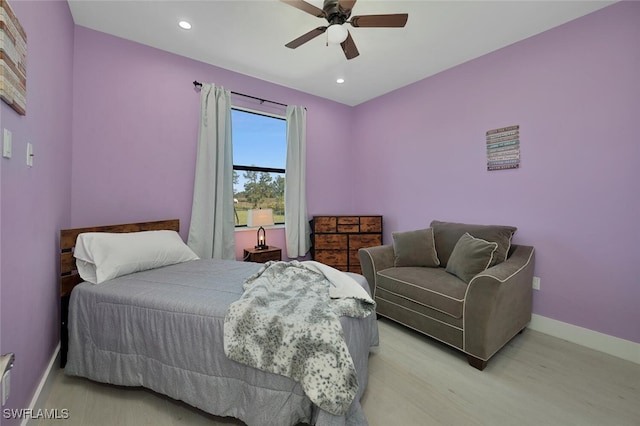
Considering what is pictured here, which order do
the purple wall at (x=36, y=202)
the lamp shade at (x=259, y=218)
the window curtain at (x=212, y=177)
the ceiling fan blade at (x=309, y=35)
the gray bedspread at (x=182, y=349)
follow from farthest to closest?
the lamp shade at (x=259, y=218) < the window curtain at (x=212, y=177) < the ceiling fan blade at (x=309, y=35) < the gray bedspread at (x=182, y=349) < the purple wall at (x=36, y=202)

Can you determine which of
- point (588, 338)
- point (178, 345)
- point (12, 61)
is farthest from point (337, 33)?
point (588, 338)

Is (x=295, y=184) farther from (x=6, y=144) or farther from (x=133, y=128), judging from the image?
(x=6, y=144)

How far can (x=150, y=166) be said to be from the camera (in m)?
2.64

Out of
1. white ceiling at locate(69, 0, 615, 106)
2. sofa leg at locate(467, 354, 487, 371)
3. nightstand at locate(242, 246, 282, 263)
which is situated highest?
white ceiling at locate(69, 0, 615, 106)

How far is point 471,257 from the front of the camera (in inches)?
87.1

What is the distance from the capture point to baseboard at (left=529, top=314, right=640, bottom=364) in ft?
6.51

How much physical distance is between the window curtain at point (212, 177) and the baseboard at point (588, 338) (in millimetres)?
3158

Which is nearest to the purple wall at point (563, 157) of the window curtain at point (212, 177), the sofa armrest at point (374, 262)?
the sofa armrest at point (374, 262)

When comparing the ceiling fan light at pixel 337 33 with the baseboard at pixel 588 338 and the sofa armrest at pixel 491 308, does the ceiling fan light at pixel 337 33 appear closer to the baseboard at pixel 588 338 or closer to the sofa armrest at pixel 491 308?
the sofa armrest at pixel 491 308

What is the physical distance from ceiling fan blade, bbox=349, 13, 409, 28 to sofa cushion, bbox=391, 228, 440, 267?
6.08 feet

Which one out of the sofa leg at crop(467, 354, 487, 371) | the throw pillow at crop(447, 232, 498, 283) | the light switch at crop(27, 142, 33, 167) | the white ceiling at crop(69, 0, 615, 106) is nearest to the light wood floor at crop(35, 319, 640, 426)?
the sofa leg at crop(467, 354, 487, 371)

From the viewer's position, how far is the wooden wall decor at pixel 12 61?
3.24ft

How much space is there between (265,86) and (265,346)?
3.14 meters

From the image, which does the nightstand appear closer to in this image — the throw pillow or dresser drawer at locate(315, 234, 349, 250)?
dresser drawer at locate(315, 234, 349, 250)
